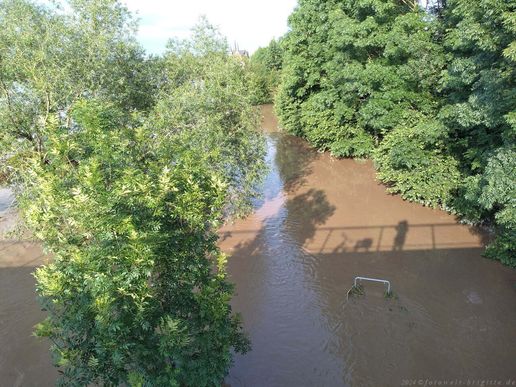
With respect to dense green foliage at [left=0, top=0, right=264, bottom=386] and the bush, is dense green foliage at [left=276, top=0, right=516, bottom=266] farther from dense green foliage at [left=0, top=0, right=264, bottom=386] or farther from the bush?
dense green foliage at [left=0, top=0, right=264, bottom=386]

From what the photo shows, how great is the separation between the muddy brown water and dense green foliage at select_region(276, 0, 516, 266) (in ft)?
4.84

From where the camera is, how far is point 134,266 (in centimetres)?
459

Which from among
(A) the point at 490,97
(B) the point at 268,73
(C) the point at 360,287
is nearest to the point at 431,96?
(A) the point at 490,97

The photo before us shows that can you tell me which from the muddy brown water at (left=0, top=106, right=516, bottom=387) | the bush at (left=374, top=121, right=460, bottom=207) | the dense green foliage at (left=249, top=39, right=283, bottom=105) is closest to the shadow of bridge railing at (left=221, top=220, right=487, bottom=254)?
the muddy brown water at (left=0, top=106, right=516, bottom=387)

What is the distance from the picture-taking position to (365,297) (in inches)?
389

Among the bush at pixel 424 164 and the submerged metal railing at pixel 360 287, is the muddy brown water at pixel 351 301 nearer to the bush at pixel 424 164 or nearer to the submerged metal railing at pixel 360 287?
the submerged metal railing at pixel 360 287

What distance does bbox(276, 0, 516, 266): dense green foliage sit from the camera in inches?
348

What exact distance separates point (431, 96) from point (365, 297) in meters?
8.26

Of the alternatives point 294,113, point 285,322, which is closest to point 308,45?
point 294,113

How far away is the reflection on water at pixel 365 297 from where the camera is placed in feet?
25.9

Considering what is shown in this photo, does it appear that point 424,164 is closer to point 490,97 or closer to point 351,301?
point 490,97

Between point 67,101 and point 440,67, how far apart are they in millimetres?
11590

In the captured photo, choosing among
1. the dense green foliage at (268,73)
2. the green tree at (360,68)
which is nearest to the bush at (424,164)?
the green tree at (360,68)

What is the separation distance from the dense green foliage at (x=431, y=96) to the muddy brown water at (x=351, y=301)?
148 cm
